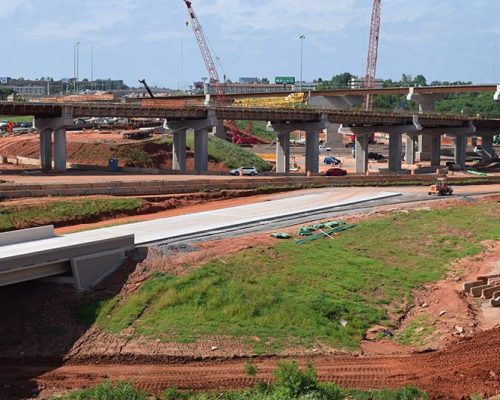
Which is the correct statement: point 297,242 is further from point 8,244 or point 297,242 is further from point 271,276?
point 8,244

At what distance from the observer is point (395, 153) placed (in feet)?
379

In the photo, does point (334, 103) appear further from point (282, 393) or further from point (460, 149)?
point (282, 393)

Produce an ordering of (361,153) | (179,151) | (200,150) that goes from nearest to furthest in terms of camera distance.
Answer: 1. (200,150)
2. (179,151)
3. (361,153)

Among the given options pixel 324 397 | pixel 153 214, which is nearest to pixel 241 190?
pixel 153 214

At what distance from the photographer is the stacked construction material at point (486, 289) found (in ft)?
134

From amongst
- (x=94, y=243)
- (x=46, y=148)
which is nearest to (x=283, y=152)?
(x=46, y=148)

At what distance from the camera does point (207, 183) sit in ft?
218

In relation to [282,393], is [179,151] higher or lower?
higher

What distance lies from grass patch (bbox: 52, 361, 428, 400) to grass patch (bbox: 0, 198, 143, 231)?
933 inches

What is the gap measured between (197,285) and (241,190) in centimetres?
3019

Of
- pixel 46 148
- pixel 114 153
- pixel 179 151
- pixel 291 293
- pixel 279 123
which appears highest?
pixel 279 123

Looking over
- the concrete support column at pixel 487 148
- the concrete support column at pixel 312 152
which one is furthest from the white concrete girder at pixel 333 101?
the concrete support column at pixel 312 152

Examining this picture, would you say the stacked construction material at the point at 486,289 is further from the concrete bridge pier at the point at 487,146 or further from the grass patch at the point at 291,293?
the concrete bridge pier at the point at 487,146

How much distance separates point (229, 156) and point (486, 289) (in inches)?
2737
